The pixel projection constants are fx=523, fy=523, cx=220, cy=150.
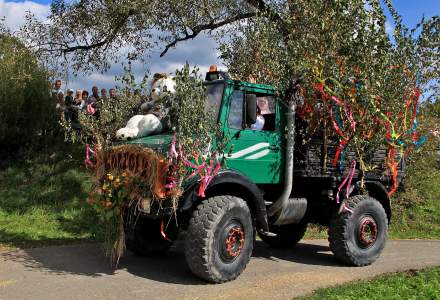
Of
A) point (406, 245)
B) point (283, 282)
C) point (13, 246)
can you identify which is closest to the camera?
point (283, 282)

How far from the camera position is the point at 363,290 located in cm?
592

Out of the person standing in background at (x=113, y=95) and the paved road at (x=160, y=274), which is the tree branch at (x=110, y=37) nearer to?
the person standing in background at (x=113, y=95)

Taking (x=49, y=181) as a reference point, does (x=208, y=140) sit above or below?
above

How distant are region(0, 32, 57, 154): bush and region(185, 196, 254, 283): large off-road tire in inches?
313

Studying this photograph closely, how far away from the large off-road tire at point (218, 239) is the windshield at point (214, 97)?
110 centimetres

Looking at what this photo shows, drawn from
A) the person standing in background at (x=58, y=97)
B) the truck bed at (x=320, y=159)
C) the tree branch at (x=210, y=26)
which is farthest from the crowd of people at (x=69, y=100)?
the truck bed at (x=320, y=159)

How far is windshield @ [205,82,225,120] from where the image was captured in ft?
21.4

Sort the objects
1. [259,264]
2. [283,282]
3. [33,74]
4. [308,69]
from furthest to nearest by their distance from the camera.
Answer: [33,74]
[259,264]
[308,69]
[283,282]

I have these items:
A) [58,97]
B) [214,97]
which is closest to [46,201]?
[58,97]

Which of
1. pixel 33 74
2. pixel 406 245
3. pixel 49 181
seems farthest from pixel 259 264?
pixel 33 74

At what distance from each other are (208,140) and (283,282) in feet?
6.56

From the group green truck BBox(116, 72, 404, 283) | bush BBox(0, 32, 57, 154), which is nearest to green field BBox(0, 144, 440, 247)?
bush BBox(0, 32, 57, 154)

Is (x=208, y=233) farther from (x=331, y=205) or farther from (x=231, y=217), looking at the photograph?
(x=331, y=205)

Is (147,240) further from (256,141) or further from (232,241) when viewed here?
(256,141)
